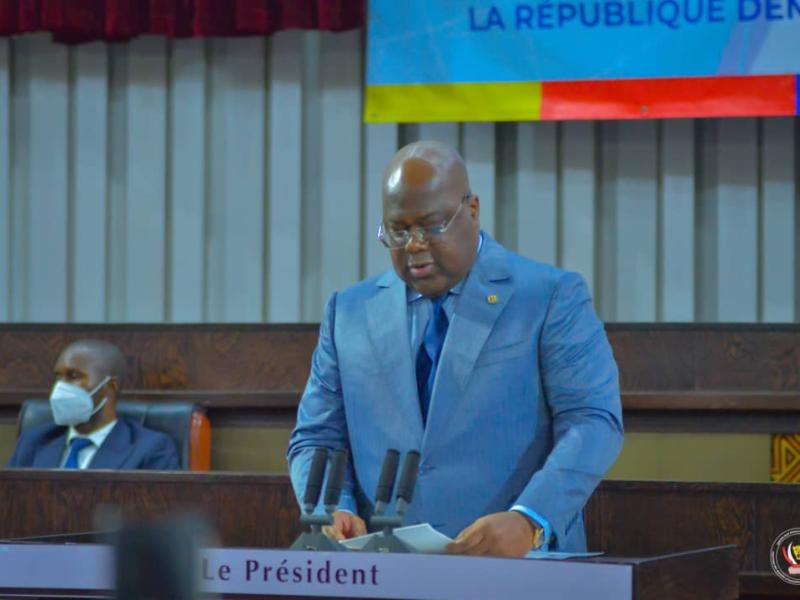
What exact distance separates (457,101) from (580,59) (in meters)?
0.48

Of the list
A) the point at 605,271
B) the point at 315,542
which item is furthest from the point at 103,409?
the point at 315,542

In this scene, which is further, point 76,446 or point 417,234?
point 76,446

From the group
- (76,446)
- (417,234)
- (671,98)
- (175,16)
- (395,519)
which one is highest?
(175,16)

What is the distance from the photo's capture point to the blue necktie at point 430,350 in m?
2.69

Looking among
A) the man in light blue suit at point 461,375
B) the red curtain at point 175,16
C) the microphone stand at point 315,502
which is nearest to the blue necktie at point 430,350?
the man in light blue suit at point 461,375

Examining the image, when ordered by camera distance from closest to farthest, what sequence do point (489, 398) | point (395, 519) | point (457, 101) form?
point (395, 519), point (489, 398), point (457, 101)

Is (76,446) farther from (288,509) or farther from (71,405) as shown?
(288,509)

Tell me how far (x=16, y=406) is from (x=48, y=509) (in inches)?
75.5

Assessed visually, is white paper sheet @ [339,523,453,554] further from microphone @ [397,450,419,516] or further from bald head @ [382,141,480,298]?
bald head @ [382,141,480,298]

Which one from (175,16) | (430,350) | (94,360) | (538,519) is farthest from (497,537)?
(175,16)

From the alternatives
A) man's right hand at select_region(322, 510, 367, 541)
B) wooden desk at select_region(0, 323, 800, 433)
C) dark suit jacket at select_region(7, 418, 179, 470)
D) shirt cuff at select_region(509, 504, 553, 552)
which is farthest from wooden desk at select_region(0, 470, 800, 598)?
wooden desk at select_region(0, 323, 800, 433)

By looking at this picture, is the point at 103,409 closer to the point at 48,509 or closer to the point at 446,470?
the point at 48,509

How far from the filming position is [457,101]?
17.5ft

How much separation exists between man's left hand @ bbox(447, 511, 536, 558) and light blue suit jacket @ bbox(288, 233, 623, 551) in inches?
8.6
